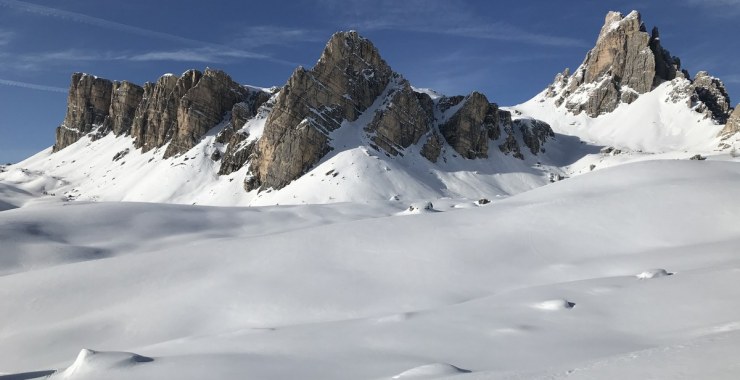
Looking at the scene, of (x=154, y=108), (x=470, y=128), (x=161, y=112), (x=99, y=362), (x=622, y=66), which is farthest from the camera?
(x=622, y=66)

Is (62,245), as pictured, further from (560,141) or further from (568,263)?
(560,141)

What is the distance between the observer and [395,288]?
57.6 ft

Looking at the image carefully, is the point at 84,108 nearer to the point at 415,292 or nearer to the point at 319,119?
the point at 319,119

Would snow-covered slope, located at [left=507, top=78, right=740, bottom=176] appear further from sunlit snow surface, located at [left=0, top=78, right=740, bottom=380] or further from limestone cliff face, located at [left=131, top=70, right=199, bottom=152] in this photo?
limestone cliff face, located at [left=131, top=70, right=199, bottom=152]

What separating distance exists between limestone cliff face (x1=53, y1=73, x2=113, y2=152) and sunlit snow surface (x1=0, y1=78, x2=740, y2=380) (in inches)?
5758

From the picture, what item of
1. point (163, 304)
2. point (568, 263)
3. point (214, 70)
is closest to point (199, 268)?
point (163, 304)

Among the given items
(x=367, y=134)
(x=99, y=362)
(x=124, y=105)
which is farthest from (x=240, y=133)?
(x=99, y=362)

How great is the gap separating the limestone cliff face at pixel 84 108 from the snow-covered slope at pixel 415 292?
14685 cm

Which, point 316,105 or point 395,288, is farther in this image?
point 316,105

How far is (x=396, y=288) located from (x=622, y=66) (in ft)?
458

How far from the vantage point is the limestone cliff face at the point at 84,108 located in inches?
6171

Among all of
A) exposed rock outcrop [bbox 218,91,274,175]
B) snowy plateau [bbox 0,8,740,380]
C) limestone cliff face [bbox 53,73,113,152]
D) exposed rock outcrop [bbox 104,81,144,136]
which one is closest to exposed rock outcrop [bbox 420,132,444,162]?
exposed rock outcrop [bbox 218,91,274,175]

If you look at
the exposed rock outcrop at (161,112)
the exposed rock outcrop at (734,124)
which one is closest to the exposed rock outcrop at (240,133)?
the exposed rock outcrop at (161,112)

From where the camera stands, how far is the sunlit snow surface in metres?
9.84
